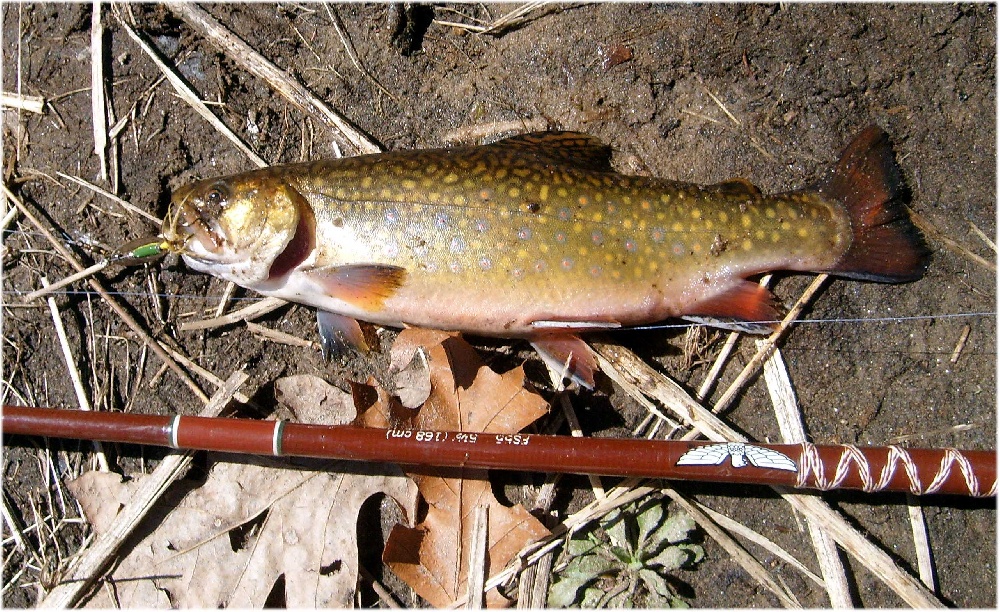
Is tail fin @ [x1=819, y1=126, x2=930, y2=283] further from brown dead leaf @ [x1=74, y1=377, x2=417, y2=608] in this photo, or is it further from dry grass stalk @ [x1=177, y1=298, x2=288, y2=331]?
dry grass stalk @ [x1=177, y1=298, x2=288, y2=331]

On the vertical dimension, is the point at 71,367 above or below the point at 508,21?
below

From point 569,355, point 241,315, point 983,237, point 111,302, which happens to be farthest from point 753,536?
point 111,302

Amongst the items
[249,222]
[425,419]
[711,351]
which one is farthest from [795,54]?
[249,222]

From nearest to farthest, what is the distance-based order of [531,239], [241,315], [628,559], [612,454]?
[612,454] → [531,239] → [628,559] → [241,315]

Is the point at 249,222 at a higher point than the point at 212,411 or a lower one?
higher

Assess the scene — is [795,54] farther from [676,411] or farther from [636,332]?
[676,411]

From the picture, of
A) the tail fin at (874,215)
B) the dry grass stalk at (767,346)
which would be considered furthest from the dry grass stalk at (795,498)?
the tail fin at (874,215)

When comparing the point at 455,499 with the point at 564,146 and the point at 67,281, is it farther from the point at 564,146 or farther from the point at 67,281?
the point at 67,281
